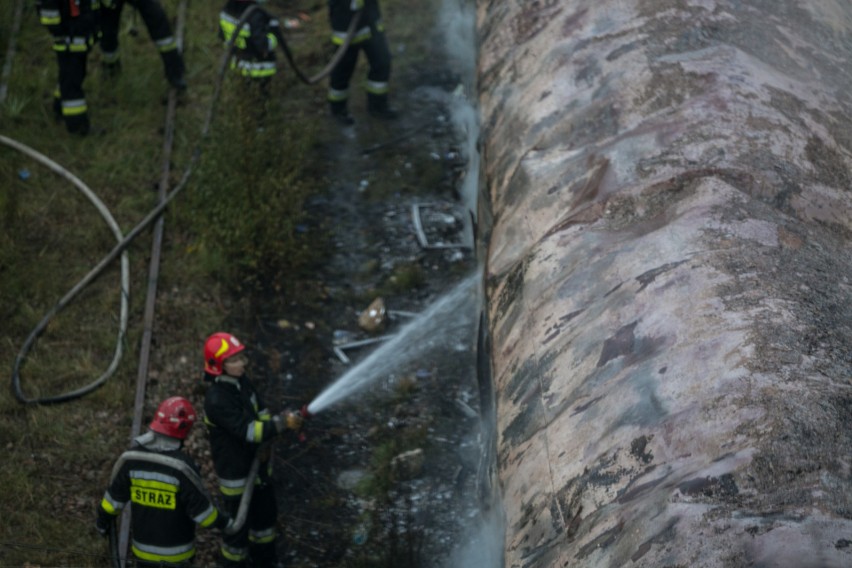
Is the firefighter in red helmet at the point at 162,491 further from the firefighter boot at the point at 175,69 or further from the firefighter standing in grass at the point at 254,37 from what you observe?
the firefighter boot at the point at 175,69

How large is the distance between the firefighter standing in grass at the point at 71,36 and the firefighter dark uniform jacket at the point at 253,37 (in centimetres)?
109

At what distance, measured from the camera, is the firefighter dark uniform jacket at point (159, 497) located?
493cm

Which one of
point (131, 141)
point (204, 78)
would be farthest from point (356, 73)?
point (131, 141)

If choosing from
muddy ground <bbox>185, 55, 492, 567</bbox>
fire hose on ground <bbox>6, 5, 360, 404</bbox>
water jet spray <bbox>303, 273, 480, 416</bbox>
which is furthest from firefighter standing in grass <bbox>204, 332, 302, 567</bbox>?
fire hose on ground <bbox>6, 5, 360, 404</bbox>

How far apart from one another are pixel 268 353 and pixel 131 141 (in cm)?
296

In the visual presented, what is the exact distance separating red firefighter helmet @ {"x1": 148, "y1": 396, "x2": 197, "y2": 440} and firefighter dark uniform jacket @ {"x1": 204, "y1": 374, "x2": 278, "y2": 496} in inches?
13.6

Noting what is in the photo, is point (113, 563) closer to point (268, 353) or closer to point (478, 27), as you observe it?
point (268, 353)

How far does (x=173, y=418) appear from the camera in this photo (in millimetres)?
4906

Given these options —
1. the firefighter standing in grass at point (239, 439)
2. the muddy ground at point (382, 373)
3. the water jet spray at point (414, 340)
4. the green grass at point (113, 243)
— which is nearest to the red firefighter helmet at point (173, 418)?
the firefighter standing in grass at point (239, 439)

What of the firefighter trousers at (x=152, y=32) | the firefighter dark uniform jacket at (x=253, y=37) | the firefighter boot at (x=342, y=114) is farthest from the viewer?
the firefighter boot at (x=342, y=114)

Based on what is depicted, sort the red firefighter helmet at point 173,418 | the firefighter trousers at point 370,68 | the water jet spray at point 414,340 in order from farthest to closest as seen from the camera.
Result: the firefighter trousers at point 370,68 < the water jet spray at point 414,340 < the red firefighter helmet at point 173,418

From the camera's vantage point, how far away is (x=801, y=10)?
207 inches

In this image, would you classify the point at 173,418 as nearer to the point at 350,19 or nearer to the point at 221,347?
the point at 221,347

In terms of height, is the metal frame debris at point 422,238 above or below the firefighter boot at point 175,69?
below
